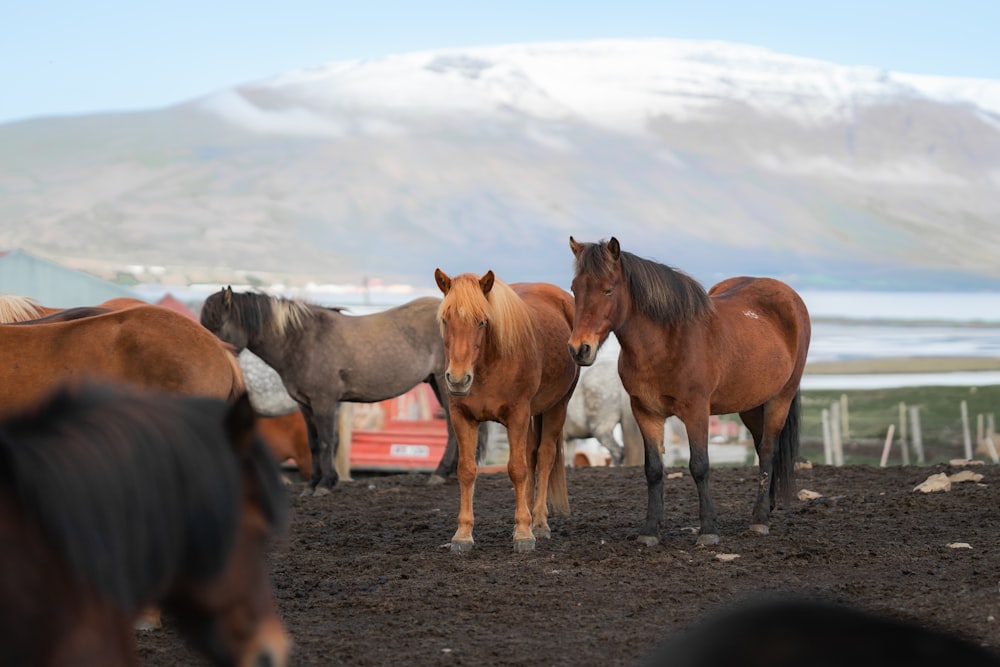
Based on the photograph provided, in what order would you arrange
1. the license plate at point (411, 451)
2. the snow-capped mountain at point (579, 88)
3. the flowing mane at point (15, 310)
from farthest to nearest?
the snow-capped mountain at point (579, 88) → the license plate at point (411, 451) → the flowing mane at point (15, 310)

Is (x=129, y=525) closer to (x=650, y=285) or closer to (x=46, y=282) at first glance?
(x=650, y=285)

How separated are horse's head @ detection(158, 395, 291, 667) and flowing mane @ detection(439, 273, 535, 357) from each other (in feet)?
14.4

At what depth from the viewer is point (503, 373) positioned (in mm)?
6949

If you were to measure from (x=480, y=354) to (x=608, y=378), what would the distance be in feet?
26.6

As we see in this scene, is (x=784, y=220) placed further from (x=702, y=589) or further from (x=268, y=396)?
(x=702, y=589)

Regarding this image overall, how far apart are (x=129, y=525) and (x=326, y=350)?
8.64 metres

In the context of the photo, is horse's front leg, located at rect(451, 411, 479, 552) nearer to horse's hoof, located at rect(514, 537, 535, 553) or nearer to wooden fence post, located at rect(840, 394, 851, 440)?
horse's hoof, located at rect(514, 537, 535, 553)

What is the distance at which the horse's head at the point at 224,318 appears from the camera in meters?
10.4

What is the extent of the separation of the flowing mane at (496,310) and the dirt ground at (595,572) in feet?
4.43

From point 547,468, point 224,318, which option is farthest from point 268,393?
point 547,468

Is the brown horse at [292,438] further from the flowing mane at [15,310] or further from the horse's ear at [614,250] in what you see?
the horse's ear at [614,250]

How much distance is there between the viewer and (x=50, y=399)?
7.63ft

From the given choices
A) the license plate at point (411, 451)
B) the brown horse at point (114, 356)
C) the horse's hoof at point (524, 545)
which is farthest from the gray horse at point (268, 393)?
the brown horse at point (114, 356)

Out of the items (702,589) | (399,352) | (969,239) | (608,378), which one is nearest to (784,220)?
(969,239)
